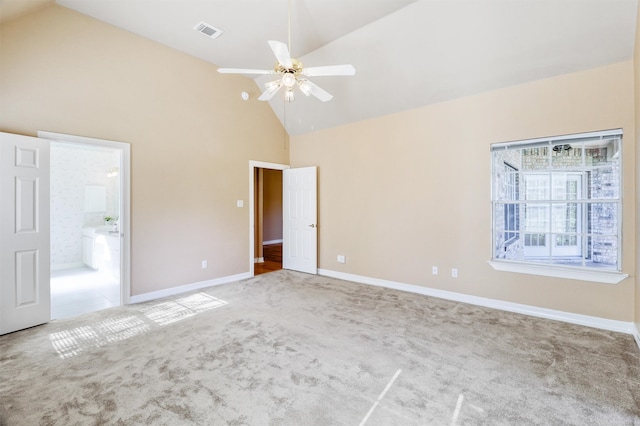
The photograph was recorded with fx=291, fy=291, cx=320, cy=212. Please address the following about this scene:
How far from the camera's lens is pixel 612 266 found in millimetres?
3277

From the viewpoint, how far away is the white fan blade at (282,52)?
2.26m

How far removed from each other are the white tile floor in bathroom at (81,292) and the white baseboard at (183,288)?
11.2 inches

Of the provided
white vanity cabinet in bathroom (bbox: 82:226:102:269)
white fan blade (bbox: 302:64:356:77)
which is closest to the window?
white fan blade (bbox: 302:64:356:77)

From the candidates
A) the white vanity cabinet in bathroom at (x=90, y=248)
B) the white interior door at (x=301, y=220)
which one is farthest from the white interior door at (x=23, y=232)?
the white interior door at (x=301, y=220)

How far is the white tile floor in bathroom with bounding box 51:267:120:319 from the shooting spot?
380cm

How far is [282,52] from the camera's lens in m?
2.37

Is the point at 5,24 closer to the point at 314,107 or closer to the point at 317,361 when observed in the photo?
the point at 314,107

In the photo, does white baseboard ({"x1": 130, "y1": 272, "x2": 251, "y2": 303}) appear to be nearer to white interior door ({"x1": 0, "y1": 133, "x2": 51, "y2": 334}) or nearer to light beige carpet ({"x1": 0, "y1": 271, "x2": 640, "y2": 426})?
light beige carpet ({"x1": 0, "y1": 271, "x2": 640, "y2": 426})

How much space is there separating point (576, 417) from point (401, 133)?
3.83 m

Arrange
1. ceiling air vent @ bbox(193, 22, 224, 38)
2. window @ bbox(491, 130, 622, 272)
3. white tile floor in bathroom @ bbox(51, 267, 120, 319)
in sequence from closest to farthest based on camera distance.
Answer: window @ bbox(491, 130, 622, 272) → ceiling air vent @ bbox(193, 22, 224, 38) → white tile floor in bathroom @ bbox(51, 267, 120, 319)

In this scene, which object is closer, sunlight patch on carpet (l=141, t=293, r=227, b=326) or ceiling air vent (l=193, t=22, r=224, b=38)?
sunlight patch on carpet (l=141, t=293, r=227, b=326)

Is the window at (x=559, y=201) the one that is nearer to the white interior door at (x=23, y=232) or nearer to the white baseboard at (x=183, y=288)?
the white baseboard at (x=183, y=288)

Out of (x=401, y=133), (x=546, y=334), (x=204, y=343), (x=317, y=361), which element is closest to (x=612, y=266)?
(x=546, y=334)

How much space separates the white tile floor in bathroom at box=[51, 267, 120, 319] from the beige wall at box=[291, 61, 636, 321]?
3548 mm
